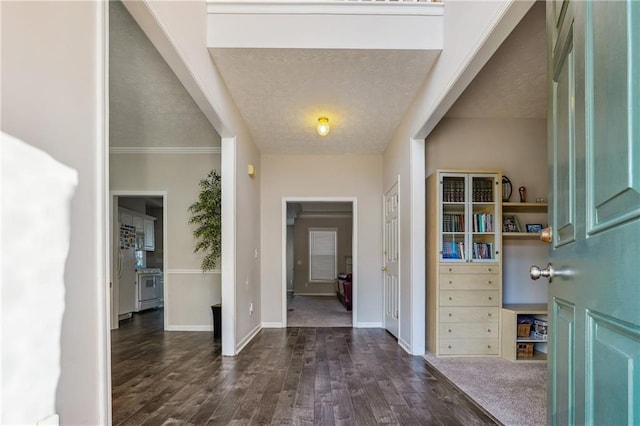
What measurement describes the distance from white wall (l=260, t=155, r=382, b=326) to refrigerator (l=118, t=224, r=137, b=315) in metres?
2.44

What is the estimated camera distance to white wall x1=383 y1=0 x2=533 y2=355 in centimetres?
231

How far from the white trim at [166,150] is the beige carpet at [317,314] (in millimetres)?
2937

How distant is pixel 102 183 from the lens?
1585 mm

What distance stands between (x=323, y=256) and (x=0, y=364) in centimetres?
1038

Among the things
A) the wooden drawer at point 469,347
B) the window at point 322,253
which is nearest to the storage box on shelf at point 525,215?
the wooden drawer at point 469,347

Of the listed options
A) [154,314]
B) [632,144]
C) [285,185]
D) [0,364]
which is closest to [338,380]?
[0,364]

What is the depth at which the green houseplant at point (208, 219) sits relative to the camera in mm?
5291

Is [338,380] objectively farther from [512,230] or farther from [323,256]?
[323,256]

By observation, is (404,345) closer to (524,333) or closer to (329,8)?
(524,333)

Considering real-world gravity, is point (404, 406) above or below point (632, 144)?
below

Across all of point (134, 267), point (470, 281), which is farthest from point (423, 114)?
point (134, 267)

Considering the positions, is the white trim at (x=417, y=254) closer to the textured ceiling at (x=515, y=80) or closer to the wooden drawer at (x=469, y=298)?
the wooden drawer at (x=469, y=298)

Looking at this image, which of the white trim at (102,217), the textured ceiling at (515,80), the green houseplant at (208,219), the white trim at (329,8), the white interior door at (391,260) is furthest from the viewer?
the green houseplant at (208,219)

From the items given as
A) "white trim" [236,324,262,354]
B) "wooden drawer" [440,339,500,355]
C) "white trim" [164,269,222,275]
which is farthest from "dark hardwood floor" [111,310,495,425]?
"white trim" [164,269,222,275]
